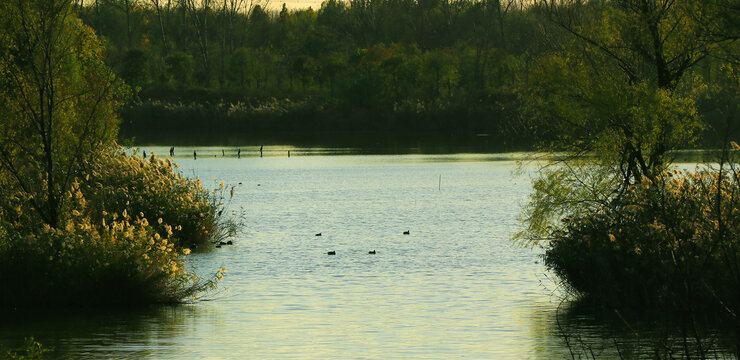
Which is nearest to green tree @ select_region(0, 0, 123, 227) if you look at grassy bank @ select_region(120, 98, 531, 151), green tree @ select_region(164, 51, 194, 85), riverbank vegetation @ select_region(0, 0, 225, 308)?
riverbank vegetation @ select_region(0, 0, 225, 308)

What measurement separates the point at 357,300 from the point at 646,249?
7.96 meters

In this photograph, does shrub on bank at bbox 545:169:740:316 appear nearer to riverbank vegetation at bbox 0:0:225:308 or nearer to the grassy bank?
riverbank vegetation at bbox 0:0:225:308

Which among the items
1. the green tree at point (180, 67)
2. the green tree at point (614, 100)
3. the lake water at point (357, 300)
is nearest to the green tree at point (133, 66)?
the green tree at point (180, 67)

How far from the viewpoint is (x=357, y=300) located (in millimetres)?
26156

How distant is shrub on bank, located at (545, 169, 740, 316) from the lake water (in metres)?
1.13

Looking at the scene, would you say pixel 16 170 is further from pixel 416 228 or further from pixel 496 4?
pixel 496 4

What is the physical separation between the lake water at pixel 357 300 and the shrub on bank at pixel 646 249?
3.72 feet

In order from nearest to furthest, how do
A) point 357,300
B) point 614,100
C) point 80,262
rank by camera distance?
point 80,262, point 357,300, point 614,100

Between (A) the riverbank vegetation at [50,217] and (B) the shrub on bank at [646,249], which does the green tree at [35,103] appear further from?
(B) the shrub on bank at [646,249]

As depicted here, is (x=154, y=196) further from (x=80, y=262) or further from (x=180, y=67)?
(x=180, y=67)

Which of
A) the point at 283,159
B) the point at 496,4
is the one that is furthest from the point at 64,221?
the point at 496,4

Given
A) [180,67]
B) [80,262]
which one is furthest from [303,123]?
[80,262]

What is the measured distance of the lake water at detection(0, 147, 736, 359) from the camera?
2027cm

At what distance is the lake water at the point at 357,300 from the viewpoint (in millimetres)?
20266
